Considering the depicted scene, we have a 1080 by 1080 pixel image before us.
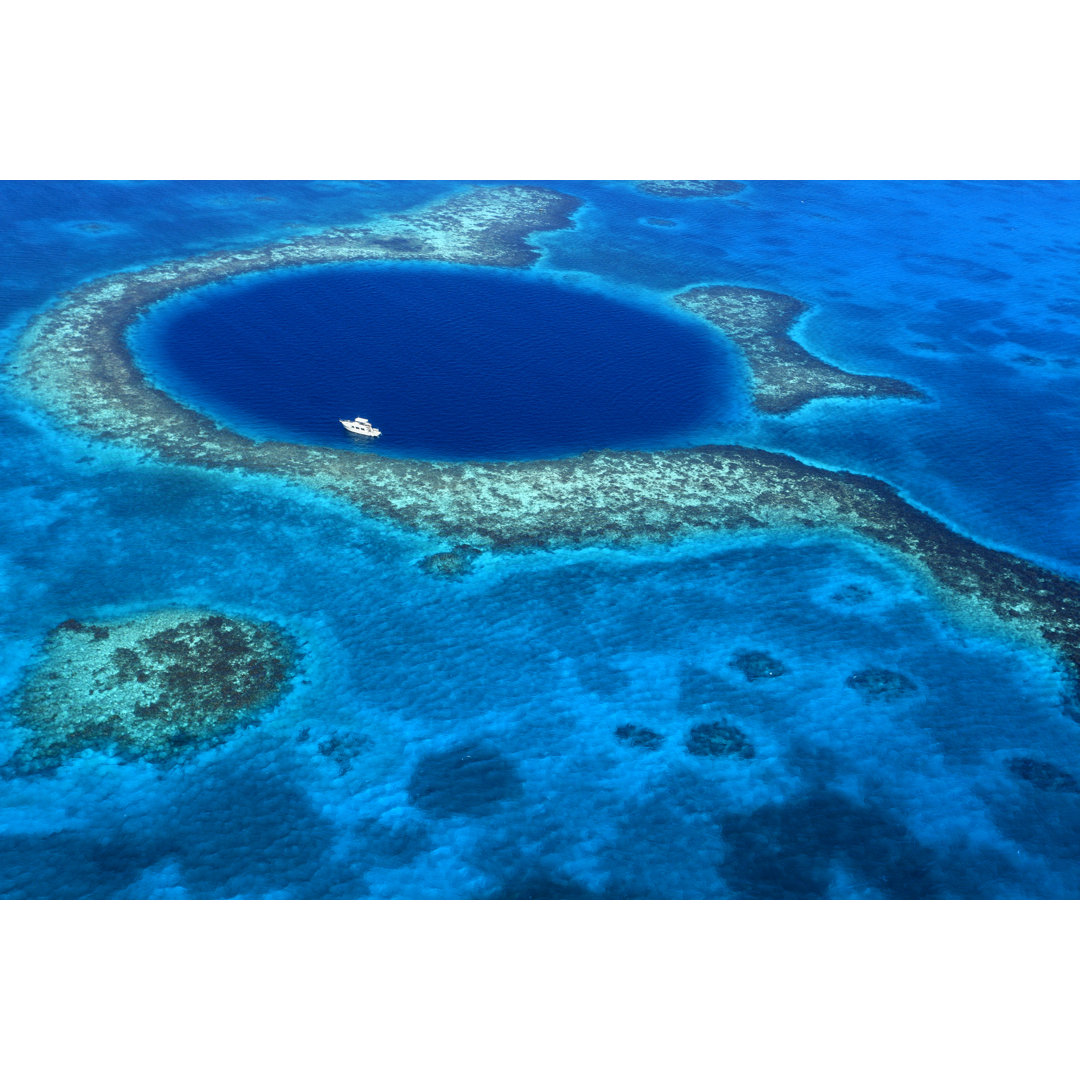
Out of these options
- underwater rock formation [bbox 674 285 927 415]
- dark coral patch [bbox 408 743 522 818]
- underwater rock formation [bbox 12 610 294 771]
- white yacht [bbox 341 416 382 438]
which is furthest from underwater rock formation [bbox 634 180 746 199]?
dark coral patch [bbox 408 743 522 818]

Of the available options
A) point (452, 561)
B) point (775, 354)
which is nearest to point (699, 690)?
point (452, 561)

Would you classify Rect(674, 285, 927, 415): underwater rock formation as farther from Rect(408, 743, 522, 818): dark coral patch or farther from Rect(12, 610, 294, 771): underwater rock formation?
Rect(12, 610, 294, 771): underwater rock formation

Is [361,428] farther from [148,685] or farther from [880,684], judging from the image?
[880,684]

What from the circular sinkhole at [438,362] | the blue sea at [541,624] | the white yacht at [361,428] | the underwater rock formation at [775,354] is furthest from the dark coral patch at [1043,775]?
the white yacht at [361,428]

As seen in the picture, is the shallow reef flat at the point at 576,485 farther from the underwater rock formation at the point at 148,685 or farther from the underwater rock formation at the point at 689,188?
the underwater rock formation at the point at 689,188

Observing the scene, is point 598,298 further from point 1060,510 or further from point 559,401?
point 1060,510

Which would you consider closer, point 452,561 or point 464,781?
point 464,781
